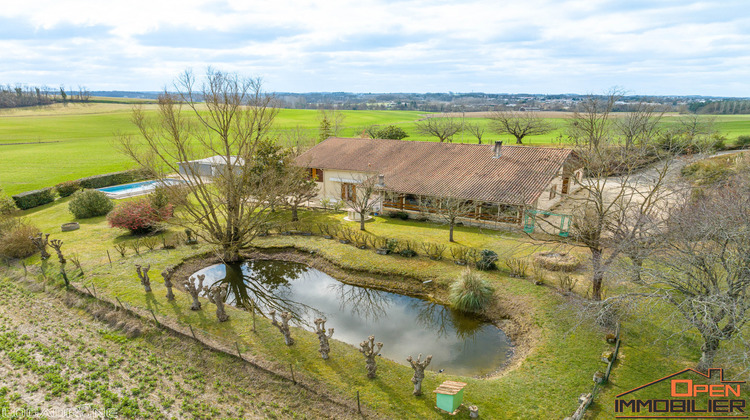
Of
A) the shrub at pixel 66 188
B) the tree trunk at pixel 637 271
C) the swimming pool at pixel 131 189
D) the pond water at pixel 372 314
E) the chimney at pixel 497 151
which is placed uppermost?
the chimney at pixel 497 151

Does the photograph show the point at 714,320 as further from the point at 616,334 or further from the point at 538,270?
the point at 538,270

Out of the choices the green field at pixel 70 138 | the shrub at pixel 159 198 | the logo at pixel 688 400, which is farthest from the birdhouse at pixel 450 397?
the green field at pixel 70 138

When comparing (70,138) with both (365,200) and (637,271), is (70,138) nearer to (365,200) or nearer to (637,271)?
(365,200)

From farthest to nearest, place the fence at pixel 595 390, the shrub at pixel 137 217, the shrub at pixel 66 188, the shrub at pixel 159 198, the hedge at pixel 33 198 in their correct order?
the shrub at pixel 66 188
the hedge at pixel 33 198
the shrub at pixel 159 198
the shrub at pixel 137 217
the fence at pixel 595 390

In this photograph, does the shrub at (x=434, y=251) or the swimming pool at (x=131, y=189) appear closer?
the shrub at (x=434, y=251)

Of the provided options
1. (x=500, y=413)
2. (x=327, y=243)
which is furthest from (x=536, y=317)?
(x=327, y=243)

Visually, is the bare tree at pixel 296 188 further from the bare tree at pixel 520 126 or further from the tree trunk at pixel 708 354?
the bare tree at pixel 520 126

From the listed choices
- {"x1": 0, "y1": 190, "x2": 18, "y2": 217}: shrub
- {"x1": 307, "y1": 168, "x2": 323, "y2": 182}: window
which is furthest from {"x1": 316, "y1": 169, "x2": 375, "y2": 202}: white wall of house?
{"x1": 0, "y1": 190, "x2": 18, "y2": 217}: shrub
